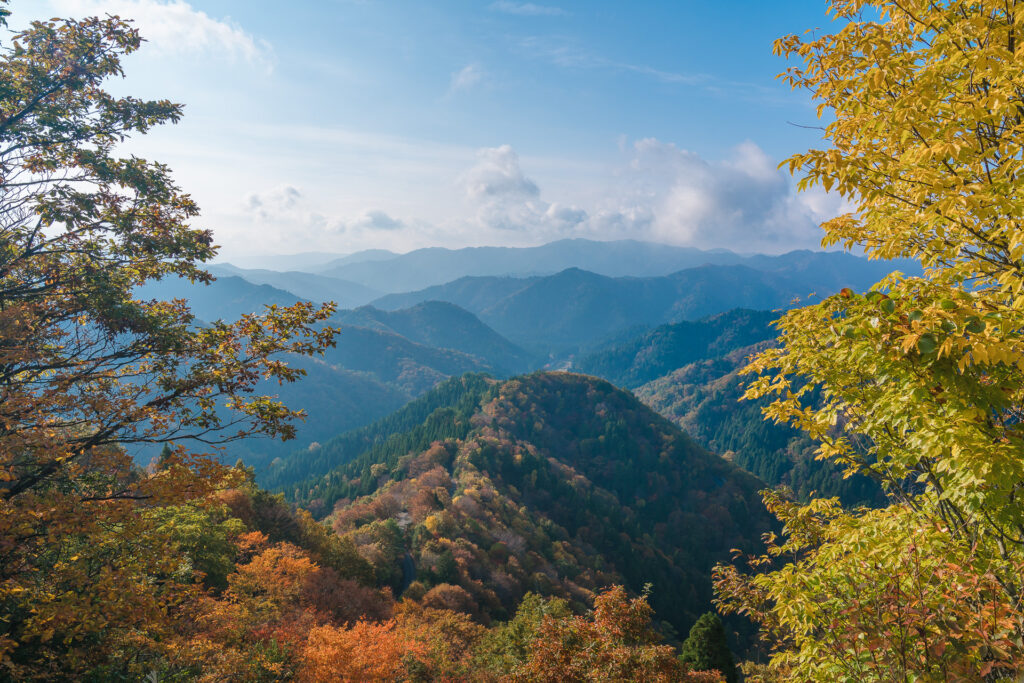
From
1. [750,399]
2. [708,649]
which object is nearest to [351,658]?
[750,399]

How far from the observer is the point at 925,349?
15.3 ft

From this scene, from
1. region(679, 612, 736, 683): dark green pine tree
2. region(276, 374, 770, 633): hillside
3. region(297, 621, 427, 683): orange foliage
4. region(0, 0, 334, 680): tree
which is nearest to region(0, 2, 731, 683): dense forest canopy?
region(0, 0, 334, 680): tree

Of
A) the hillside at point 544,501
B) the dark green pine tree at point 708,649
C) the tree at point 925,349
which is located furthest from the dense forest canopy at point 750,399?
the hillside at point 544,501

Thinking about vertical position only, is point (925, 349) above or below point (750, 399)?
above

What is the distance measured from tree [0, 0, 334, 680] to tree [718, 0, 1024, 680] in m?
9.16

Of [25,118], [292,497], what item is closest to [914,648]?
[25,118]

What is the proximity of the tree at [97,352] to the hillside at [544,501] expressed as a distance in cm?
4257

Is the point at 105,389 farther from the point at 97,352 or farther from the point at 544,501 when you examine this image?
the point at 544,501

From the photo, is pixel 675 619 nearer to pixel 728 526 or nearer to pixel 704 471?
pixel 728 526

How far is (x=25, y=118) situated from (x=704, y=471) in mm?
165090

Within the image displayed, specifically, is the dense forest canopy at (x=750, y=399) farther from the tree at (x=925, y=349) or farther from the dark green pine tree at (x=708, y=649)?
the dark green pine tree at (x=708, y=649)

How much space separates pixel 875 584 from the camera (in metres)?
6.20

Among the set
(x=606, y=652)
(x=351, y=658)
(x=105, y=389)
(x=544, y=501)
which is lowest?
(x=544, y=501)

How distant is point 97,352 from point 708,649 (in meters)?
36.8
